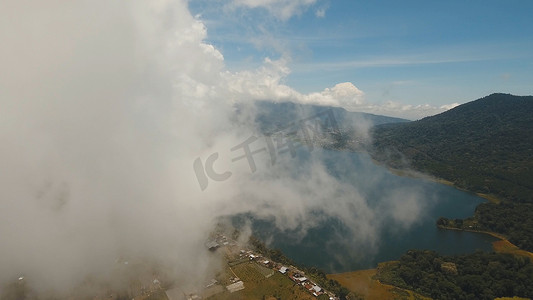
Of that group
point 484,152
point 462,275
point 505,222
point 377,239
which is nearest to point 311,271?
point 377,239

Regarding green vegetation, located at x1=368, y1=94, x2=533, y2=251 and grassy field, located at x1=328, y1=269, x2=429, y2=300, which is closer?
grassy field, located at x1=328, y1=269, x2=429, y2=300

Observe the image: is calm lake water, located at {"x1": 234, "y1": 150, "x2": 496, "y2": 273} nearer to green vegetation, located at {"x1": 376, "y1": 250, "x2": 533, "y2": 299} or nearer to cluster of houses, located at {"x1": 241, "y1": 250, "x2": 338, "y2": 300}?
green vegetation, located at {"x1": 376, "y1": 250, "x2": 533, "y2": 299}

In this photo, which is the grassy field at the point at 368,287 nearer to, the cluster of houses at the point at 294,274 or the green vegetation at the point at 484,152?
the cluster of houses at the point at 294,274

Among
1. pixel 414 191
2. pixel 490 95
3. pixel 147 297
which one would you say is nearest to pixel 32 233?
pixel 147 297

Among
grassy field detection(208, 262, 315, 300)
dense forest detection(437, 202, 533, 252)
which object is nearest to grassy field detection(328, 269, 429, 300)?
grassy field detection(208, 262, 315, 300)

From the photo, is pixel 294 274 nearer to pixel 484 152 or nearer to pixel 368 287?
pixel 368 287

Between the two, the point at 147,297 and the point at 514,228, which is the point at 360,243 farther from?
the point at 147,297
